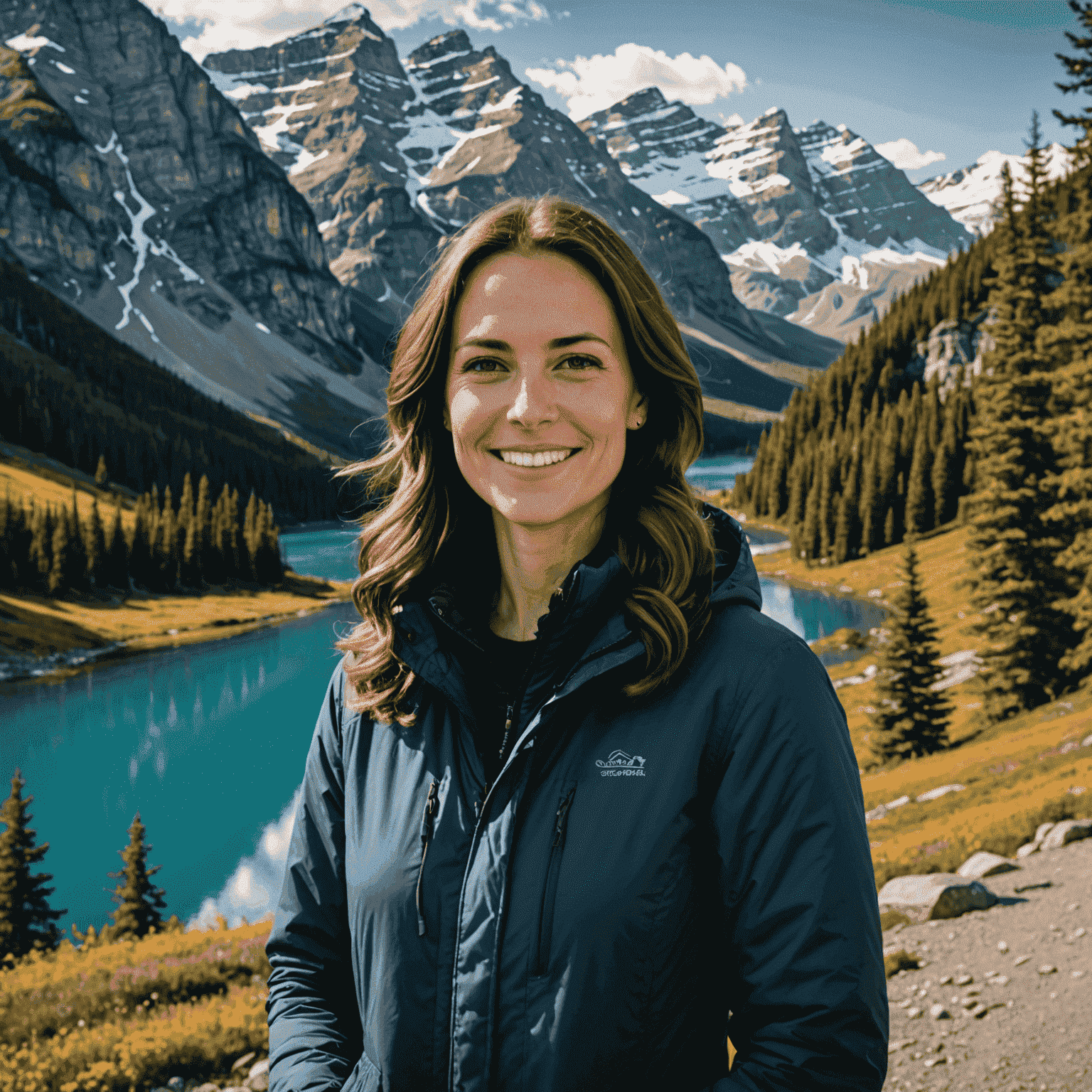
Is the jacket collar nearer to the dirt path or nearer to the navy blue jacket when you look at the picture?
the navy blue jacket

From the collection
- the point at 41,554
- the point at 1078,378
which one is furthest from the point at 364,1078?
the point at 41,554

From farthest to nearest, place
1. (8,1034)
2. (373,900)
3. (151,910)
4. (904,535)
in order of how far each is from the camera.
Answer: (904,535) < (151,910) < (8,1034) < (373,900)

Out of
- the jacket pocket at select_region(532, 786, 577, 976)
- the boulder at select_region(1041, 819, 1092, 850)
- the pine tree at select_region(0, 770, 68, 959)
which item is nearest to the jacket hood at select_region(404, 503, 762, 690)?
the jacket pocket at select_region(532, 786, 577, 976)

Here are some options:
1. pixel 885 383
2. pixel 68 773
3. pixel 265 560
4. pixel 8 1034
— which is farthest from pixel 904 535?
pixel 8 1034

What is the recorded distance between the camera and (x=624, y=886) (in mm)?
2094

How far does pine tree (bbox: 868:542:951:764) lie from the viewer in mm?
25141

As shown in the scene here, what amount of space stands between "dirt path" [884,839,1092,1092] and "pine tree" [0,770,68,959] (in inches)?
628

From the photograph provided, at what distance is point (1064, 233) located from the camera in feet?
61.2

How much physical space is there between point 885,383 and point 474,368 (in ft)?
361

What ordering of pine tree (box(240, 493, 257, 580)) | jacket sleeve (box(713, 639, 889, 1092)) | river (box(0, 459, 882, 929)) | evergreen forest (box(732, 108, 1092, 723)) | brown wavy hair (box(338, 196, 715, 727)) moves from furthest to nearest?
pine tree (box(240, 493, 257, 580)) → river (box(0, 459, 882, 929)) → evergreen forest (box(732, 108, 1092, 723)) → brown wavy hair (box(338, 196, 715, 727)) → jacket sleeve (box(713, 639, 889, 1092))

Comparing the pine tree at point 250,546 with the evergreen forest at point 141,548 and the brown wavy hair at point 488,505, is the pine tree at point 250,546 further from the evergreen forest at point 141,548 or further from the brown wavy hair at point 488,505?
the brown wavy hair at point 488,505

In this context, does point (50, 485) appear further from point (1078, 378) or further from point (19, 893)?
point (1078, 378)

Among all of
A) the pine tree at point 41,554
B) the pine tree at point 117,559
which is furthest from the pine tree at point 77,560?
the pine tree at point 117,559

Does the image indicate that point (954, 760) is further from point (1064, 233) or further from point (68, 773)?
point (68, 773)
